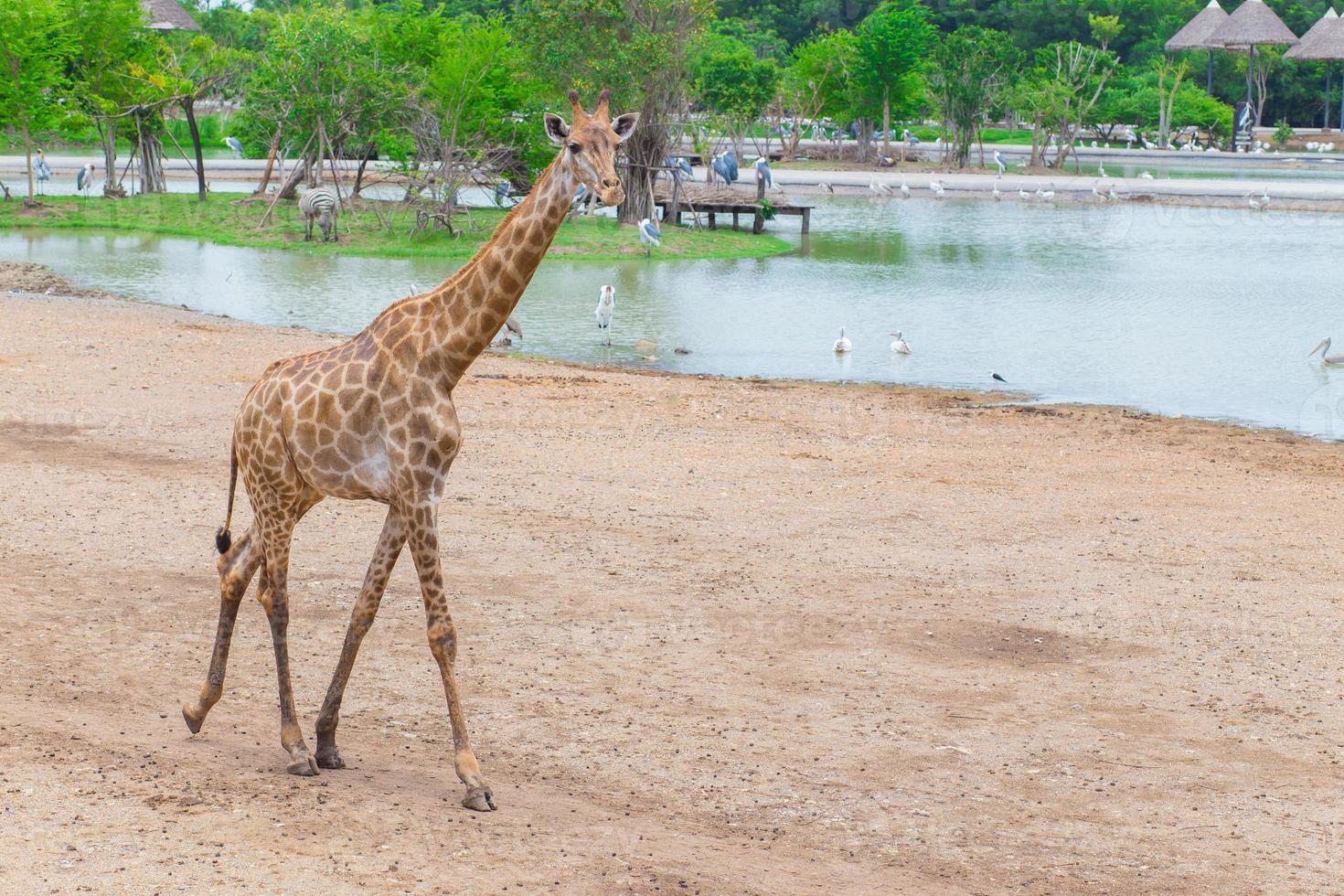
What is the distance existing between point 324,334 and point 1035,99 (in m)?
44.2

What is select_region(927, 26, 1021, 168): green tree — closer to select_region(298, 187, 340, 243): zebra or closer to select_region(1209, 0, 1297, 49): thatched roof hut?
select_region(1209, 0, 1297, 49): thatched roof hut

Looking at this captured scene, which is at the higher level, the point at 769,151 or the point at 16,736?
the point at 769,151

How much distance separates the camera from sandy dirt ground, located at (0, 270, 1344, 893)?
5867 mm

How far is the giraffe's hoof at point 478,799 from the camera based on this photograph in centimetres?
609

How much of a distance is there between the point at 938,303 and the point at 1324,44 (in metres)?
47.2

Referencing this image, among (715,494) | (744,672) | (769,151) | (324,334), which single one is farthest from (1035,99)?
(744,672)

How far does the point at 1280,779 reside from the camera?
7.01 metres

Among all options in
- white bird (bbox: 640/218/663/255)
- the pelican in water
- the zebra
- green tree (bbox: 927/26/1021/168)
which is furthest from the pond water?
green tree (bbox: 927/26/1021/168)

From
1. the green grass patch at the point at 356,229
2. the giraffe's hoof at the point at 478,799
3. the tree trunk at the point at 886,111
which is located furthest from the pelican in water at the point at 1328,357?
the tree trunk at the point at 886,111

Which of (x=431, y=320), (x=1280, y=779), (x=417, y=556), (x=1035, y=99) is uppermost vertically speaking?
(x=1035, y=99)

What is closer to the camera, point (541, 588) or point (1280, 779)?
point (1280, 779)

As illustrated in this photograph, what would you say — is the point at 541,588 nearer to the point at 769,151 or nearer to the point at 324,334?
the point at 324,334

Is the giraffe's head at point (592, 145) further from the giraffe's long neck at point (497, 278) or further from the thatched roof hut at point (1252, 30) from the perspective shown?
the thatched roof hut at point (1252, 30)

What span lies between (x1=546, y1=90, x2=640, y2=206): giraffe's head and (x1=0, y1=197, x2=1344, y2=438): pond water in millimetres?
13743
